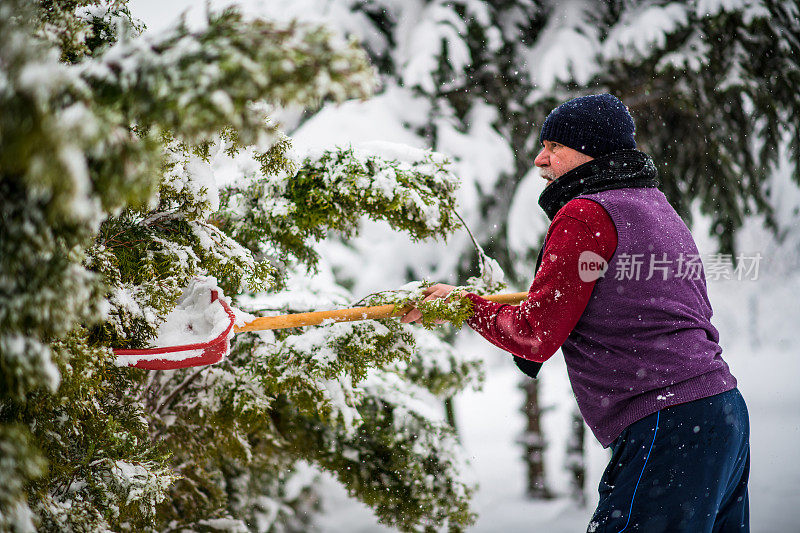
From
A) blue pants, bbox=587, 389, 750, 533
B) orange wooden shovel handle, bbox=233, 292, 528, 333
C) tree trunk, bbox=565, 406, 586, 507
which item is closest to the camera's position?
blue pants, bbox=587, 389, 750, 533

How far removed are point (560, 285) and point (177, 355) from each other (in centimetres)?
127

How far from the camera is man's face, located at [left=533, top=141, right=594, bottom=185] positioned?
85.9 inches

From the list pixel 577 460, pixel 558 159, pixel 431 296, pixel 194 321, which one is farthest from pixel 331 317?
pixel 577 460

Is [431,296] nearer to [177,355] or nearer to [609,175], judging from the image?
[609,175]

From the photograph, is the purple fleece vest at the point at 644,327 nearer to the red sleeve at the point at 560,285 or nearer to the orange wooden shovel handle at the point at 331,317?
the red sleeve at the point at 560,285

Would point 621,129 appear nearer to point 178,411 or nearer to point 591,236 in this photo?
point 591,236

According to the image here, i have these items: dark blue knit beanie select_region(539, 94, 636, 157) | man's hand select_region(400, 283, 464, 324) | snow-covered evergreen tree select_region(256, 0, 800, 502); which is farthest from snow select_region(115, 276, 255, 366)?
snow-covered evergreen tree select_region(256, 0, 800, 502)

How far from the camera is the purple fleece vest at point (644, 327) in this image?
71.8 inches

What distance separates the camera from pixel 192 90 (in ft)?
3.48

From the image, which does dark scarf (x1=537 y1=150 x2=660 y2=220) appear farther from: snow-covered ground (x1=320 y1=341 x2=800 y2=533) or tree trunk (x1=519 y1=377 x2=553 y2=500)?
tree trunk (x1=519 y1=377 x2=553 y2=500)

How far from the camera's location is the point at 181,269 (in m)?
2.05

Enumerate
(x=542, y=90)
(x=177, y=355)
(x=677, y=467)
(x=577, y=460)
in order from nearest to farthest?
(x=677, y=467) < (x=177, y=355) < (x=542, y=90) < (x=577, y=460)

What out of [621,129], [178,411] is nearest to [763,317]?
[621,129]

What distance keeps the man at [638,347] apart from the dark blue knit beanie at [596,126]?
11 cm
